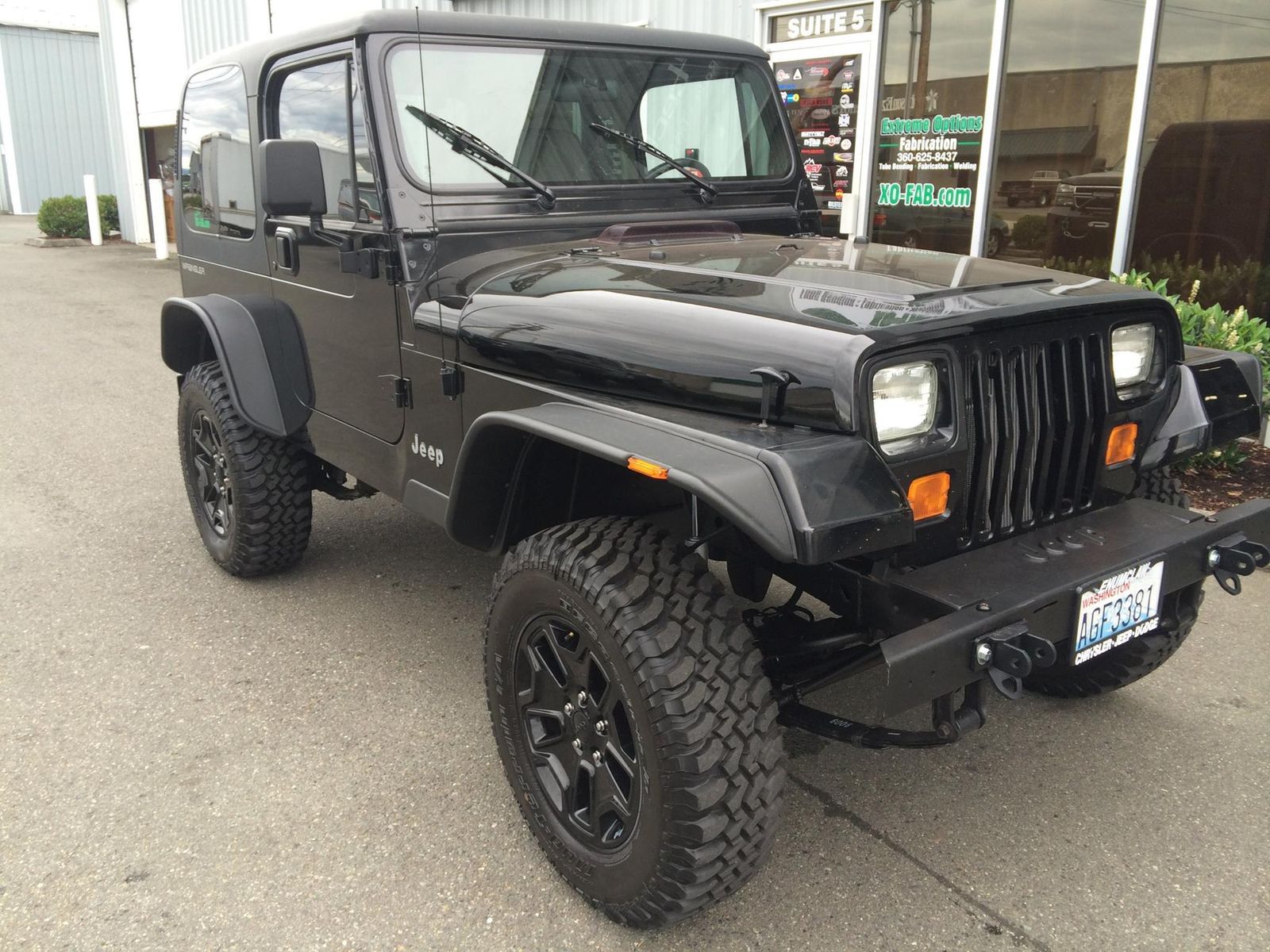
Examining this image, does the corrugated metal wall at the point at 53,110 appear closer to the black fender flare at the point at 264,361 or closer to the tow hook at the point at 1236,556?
the black fender flare at the point at 264,361

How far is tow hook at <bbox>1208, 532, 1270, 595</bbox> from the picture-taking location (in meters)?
2.34

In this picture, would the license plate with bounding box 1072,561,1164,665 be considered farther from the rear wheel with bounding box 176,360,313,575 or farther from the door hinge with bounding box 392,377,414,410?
the rear wheel with bounding box 176,360,313,575

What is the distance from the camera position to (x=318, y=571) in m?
4.24

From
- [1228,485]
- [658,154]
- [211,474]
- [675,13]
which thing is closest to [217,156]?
[211,474]

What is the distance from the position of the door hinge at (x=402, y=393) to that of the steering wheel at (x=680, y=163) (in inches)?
41.2

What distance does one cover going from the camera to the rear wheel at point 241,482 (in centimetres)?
381

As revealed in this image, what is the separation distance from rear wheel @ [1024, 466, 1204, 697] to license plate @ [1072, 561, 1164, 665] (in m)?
0.27

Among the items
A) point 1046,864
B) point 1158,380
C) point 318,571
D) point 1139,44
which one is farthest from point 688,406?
point 1139,44

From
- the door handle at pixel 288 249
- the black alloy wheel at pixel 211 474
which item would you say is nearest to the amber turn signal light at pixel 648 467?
the door handle at pixel 288 249

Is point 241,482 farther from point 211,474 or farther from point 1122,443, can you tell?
point 1122,443

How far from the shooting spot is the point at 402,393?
3.04 meters

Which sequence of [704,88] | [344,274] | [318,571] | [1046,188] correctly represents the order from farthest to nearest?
1. [1046,188]
2. [318,571]
3. [704,88]
4. [344,274]

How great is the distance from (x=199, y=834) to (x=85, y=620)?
5.10ft

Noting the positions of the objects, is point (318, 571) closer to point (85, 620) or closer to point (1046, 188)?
point (85, 620)
